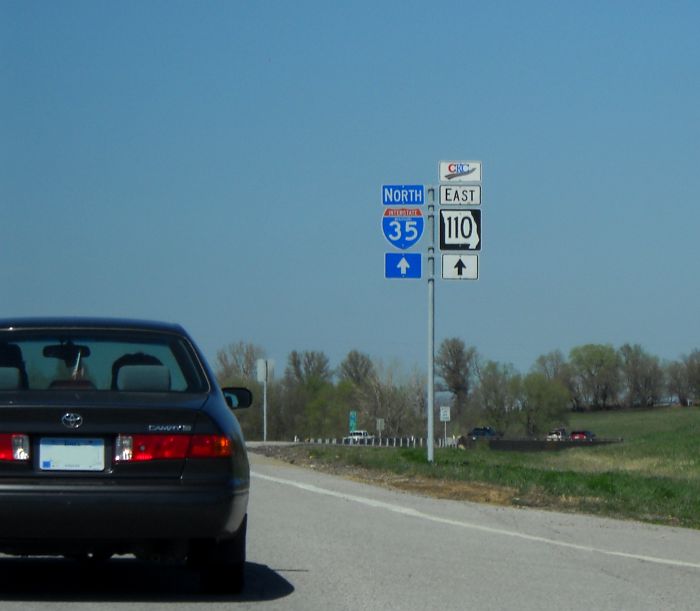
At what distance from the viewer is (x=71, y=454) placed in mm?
7484

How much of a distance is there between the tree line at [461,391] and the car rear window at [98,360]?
236ft

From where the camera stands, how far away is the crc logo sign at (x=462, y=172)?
22547 mm

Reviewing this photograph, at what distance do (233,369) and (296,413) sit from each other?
6.09 meters

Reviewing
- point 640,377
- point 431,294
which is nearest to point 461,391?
point 640,377

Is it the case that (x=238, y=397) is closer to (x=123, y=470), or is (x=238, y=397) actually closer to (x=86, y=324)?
(x=86, y=324)

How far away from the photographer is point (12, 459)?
7.38 m

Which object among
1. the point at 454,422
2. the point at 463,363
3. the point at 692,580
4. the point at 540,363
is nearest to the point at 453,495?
the point at 692,580

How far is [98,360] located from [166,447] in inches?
51.6

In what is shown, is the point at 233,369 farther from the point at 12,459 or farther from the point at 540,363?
the point at 12,459

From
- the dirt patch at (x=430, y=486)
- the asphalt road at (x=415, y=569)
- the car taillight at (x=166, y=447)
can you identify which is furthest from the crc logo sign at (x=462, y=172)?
the car taillight at (x=166, y=447)

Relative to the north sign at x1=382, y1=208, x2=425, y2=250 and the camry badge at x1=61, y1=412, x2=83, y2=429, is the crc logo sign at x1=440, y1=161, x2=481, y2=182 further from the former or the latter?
the camry badge at x1=61, y1=412, x2=83, y2=429

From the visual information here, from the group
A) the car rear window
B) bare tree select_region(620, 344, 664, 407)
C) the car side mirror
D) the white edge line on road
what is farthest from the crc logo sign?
bare tree select_region(620, 344, 664, 407)

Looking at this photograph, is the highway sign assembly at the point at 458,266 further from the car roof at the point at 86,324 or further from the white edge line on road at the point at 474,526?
the car roof at the point at 86,324

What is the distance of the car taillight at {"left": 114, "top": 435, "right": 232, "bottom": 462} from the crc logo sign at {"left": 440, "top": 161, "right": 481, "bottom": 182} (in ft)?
50.4
